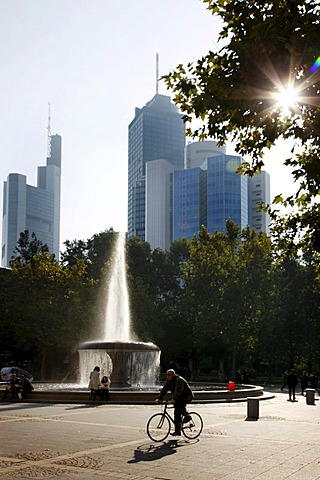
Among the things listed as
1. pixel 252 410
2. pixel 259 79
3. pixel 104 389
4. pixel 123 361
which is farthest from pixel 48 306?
pixel 259 79

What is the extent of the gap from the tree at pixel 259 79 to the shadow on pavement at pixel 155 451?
545cm

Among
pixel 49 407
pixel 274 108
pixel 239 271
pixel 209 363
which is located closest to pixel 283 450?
pixel 274 108

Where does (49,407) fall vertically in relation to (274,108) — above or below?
below

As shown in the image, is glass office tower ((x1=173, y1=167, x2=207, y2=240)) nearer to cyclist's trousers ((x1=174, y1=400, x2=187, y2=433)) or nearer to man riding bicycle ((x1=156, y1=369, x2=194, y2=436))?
man riding bicycle ((x1=156, y1=369, x2=194, y2=436))

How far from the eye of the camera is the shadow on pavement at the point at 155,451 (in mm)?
11734

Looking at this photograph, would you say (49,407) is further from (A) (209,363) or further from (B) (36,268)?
(A) (209,363)

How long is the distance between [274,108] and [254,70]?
31.7 inches

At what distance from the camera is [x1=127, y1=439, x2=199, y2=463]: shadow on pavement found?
1173 cm

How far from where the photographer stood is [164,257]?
65875 mm

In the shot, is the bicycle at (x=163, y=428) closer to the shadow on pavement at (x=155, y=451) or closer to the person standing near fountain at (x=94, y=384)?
the shadow on pavement at (x=155, y=451)

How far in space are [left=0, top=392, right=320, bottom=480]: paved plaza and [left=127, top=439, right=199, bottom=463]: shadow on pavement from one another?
2 centimetres

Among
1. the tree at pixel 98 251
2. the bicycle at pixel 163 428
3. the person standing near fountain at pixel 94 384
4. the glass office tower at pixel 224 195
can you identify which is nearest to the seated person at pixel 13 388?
the person standing near fountain at pixel 94 384

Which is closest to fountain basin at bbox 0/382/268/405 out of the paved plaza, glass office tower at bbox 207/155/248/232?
the paved plaza

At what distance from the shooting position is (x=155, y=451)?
41.3 ft
